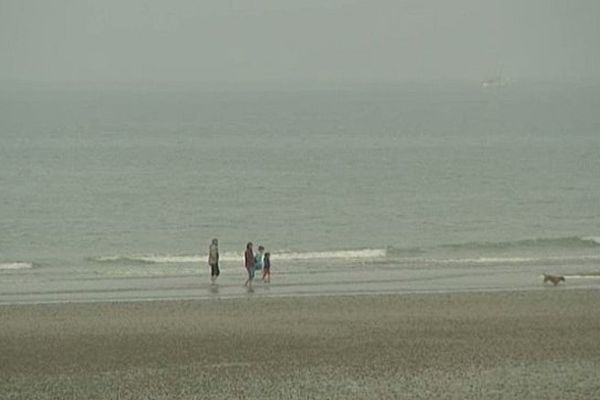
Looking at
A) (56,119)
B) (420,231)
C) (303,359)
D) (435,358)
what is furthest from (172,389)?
(56,119)

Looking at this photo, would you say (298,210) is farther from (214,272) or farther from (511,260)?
(214,272)

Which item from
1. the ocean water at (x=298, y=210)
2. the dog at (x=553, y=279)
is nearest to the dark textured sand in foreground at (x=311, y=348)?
the dog at (x=553, y=279)

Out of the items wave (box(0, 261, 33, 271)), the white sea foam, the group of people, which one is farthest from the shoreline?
the white sea foam

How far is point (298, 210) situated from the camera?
193ft

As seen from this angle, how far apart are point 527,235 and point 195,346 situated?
26536 millimetres

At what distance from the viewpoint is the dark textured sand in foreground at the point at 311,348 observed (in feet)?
68.6

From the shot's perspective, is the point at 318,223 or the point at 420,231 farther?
the point at 318,223

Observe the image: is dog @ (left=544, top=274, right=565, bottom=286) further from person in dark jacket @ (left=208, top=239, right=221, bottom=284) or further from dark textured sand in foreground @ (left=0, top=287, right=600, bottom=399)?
person in dark jacket @ (left=208, top=239, right=221, bottom=284)

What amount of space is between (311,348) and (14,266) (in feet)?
61.8

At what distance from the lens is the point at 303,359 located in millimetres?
23234

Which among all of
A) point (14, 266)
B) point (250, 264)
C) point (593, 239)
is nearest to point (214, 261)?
point (250, 264)

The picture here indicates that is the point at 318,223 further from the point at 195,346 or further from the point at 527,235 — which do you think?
the point at 195,346

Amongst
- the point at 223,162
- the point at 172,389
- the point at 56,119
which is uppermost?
the point at 56,119

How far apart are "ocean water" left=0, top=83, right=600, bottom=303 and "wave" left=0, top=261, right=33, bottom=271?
0.21m
